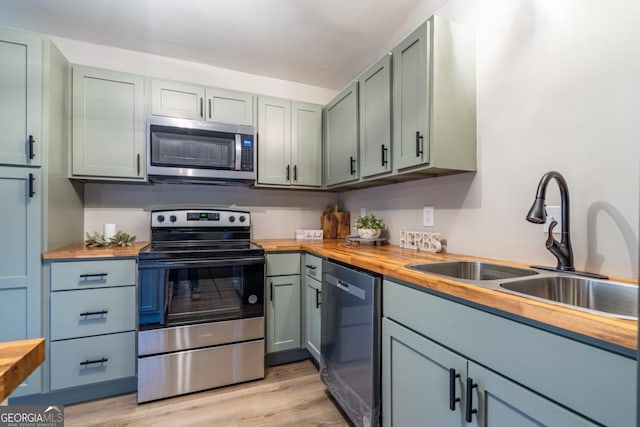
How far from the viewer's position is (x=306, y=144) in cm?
268

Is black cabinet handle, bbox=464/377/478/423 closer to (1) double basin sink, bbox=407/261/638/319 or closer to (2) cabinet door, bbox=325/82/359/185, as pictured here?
(1) double basin sink, bbox=407/261/638/319

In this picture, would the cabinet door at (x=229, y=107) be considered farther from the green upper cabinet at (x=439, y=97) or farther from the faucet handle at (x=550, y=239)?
the faucet handle at (x=550, y=239)

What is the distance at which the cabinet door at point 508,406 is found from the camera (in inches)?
27.0

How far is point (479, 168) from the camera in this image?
1563 mm

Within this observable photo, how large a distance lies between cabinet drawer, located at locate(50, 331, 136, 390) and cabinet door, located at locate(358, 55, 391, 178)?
193 cm

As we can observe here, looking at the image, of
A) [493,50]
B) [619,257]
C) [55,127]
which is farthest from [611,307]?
[55,127]

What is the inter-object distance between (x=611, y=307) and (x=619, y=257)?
8.2 inches

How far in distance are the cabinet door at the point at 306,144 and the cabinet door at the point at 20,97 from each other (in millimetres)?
1699

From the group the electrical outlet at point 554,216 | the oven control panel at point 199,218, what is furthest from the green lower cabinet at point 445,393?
the oven control panel at point 199,218

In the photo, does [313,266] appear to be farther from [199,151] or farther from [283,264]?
[199,151]

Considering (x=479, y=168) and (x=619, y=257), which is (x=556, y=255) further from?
(x=479, y=168)

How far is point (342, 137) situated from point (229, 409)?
80.5 inches

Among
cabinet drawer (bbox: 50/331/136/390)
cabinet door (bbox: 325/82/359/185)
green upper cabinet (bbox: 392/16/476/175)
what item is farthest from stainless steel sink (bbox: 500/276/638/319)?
cabinet drawer (bbox: 50/331/136/390)

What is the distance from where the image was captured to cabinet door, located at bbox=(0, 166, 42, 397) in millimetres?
1648
